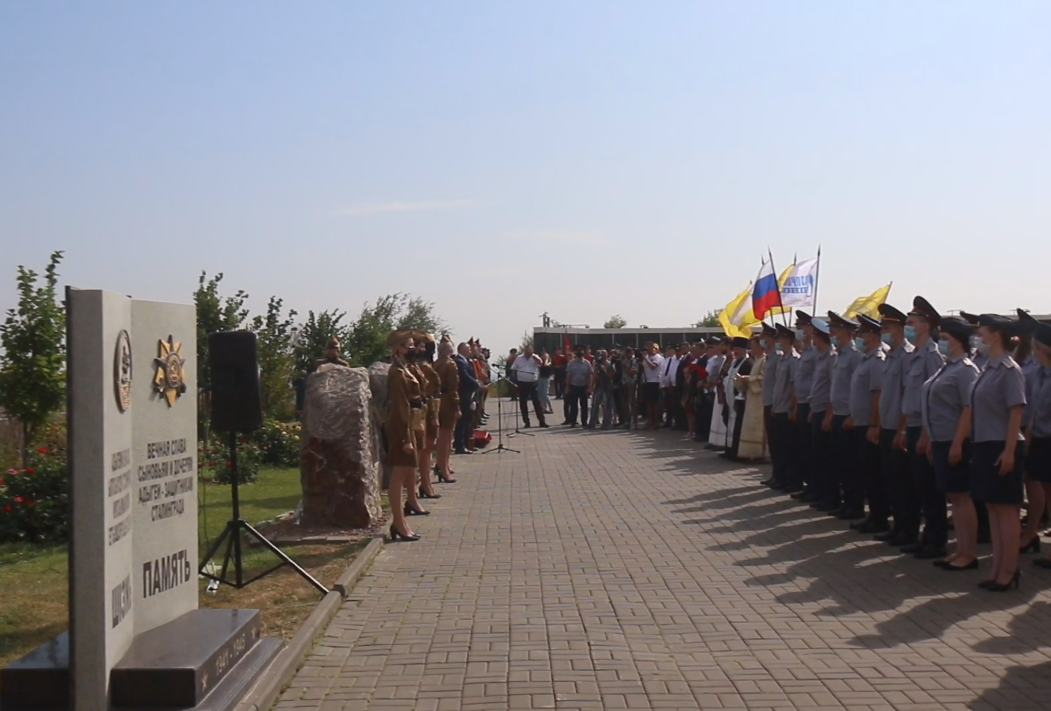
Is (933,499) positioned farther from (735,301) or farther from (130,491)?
(735,301)

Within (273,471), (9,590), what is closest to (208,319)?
(273,471)

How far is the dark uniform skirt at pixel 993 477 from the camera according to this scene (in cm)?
911

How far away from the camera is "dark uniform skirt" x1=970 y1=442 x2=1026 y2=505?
9.11 meters

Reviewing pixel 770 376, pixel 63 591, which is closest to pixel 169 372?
pixel 63 591

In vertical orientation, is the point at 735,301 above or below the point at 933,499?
above

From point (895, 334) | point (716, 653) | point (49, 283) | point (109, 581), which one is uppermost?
point (49, 283)

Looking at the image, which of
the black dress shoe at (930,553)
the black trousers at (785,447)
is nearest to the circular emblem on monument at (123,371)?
the black dress shoe at (930,553)

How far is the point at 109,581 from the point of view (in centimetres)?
588

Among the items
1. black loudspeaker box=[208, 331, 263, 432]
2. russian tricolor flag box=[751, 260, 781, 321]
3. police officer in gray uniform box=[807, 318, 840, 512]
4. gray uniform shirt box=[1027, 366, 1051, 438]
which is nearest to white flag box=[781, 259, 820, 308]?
russian tricolor flag box=[751, 260, 781, 321]

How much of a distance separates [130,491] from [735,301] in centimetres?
2544

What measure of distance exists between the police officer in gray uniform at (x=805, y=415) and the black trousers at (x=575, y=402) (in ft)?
50.8

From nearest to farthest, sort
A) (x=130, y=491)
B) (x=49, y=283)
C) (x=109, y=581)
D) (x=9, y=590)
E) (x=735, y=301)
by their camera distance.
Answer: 1. (x=109, y=581)
2. (x=130, y=491)
3. (x=9, y=590)
4. (x=49, y=283)
5. (x=735, y=301)

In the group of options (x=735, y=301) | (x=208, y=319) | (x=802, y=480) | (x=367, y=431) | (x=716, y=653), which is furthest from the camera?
(x=735, y=301)

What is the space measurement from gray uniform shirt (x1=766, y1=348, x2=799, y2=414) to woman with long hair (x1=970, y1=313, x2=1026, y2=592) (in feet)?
19.7
